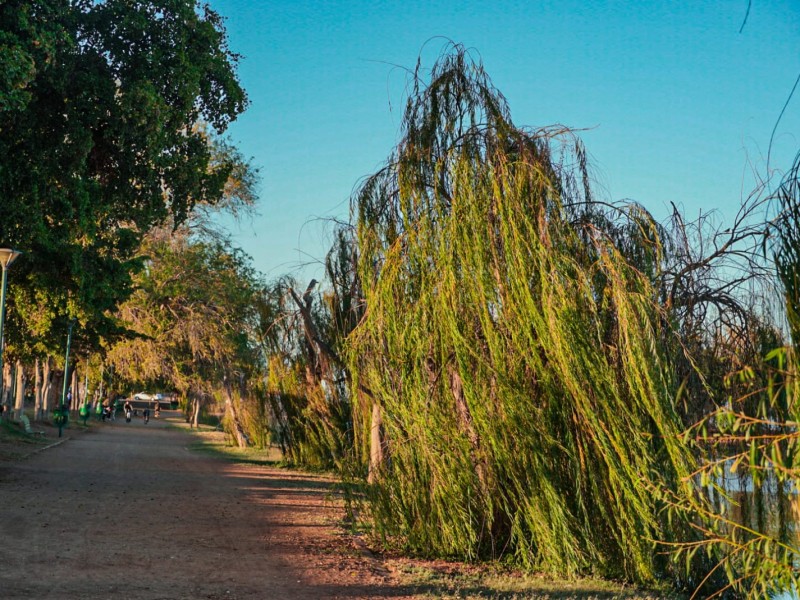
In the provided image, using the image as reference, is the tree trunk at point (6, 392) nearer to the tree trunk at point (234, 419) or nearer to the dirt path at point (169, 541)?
the tree trunk at point (234, 419)

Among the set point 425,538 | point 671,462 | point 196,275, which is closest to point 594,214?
point 671,462

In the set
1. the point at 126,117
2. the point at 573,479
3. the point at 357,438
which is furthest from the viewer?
the point at 126,117

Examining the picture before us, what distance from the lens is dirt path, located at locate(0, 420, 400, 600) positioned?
27.9 feet

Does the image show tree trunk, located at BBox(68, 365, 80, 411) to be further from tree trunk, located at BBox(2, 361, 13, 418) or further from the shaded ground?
the shaded ground

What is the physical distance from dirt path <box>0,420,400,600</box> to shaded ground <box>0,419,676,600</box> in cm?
2

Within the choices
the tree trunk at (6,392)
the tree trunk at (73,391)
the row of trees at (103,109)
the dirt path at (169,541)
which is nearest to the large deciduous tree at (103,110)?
the row of trees at (103,109)

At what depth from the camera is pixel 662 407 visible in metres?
8.88

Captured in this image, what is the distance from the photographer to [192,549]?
10.8m

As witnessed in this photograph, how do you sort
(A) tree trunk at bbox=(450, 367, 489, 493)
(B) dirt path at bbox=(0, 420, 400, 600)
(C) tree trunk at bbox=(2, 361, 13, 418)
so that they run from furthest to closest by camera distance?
(C) tree trunk at bbox=(2, 361, 13, 418), (A) tree trunk at bbox=(450, 367, 489, 493), (B) dirt path at bbox=(0, 420, 400, 600)

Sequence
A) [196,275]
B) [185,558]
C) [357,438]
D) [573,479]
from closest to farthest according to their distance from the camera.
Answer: [573,479] → [185,558] → [357,438] → [196,275]

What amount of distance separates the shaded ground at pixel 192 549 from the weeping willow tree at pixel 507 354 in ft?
2.16

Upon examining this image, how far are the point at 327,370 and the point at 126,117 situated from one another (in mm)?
6662

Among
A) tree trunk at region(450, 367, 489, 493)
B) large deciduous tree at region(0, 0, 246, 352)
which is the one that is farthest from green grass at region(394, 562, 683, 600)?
large deciduous tree at region(0, 0, 246, 352)

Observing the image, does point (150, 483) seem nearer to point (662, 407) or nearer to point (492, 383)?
point (492, 383)
